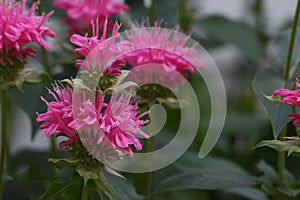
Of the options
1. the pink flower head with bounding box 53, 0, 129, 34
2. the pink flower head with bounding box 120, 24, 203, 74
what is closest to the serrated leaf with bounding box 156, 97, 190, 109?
the pink flower head with bounding box 120, 24, 203, 74

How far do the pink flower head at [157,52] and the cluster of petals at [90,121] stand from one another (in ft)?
0.33

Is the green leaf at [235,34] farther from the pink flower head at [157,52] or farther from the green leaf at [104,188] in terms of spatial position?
the green leaf at [104,188]

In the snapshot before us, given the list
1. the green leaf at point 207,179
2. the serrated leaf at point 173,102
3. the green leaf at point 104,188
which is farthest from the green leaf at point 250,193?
the green leaf at point 104,188

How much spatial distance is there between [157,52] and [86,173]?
19 cm

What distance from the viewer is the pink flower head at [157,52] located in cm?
67

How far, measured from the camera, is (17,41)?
668 millimetres

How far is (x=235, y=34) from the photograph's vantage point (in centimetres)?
111

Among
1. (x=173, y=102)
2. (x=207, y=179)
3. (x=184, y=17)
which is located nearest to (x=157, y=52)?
(x=173, y=102)

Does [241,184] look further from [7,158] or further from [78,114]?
[7,158]

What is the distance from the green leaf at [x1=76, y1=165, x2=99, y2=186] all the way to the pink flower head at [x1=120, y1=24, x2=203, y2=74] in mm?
136

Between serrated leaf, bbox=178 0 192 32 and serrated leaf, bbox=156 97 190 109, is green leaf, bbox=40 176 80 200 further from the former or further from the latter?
serrated leaf, bbox=178 0 192 32

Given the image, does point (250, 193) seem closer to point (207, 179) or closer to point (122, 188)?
point (207, 179)

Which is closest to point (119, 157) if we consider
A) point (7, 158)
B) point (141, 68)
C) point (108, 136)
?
point (108, 136)

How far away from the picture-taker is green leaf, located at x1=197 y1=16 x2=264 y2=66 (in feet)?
3.60
